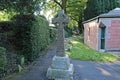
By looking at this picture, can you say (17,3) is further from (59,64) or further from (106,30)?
(106,30)

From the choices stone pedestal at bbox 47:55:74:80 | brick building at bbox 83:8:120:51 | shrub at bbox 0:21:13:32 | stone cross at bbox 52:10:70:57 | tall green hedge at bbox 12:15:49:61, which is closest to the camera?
stone pedestal at bbox 47:55:74:80

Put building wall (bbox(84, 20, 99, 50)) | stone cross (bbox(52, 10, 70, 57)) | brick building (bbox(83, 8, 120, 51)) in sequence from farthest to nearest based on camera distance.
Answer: building wall (bbox(84, 20, 99, 50))
brick building (bbox(83, 8, 120, 51))
stone cross (bbox(52, 10, 70, 57))

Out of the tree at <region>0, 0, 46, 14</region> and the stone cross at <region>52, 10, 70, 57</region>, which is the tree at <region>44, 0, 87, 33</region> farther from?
the stone cross at <region>52, 10, 70, 57</region>

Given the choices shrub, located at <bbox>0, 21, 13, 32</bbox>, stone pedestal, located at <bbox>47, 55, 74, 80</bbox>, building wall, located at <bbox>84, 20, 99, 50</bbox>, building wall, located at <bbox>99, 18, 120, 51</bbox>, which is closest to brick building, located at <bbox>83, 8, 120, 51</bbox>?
building wall, located at <bbox>99, 18, 120, 51</bbox>

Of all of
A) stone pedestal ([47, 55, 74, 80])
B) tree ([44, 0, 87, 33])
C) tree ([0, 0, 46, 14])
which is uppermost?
tree ([44, 0, 87, 33])

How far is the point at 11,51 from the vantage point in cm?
1468

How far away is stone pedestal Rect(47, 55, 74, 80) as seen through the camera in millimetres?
10344

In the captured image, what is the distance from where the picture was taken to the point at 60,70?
34.4 feet

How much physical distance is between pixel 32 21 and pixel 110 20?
9.71 metres

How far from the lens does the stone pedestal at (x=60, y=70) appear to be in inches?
407

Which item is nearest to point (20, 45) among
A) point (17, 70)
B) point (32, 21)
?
point (32, 21)

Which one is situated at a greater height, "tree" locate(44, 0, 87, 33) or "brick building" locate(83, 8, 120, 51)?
"tree" locate(44, 0, 87, 33)

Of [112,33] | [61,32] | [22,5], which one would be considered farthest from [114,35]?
[61,32]

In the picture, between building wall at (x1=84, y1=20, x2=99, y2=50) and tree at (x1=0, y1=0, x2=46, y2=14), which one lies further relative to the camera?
building wall at (x1=84, y1=20, x2=99, y2=50)
